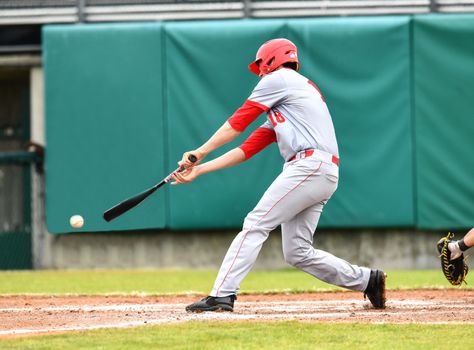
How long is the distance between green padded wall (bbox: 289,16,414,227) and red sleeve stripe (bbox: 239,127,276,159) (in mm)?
7396

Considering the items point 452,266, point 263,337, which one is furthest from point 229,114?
point 263,337

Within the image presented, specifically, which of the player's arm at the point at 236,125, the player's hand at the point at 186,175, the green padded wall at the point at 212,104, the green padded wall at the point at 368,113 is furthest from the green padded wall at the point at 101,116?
the player's arm at the point at 236,125

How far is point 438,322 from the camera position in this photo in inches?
269

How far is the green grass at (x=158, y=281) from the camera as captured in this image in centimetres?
1146

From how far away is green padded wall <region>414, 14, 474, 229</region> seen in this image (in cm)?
1516

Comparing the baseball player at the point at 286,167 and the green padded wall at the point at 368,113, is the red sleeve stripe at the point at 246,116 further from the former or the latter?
the green padded wall at the point at 368,113

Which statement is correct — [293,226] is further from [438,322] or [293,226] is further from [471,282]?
→ [471,282]

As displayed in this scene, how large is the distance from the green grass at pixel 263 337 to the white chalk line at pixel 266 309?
0.38 meters

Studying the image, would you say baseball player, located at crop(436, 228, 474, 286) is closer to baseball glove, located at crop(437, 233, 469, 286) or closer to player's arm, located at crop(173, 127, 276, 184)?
baseball glove, located at crop(437, 233, 469, 286)

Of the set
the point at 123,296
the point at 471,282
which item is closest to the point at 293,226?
the point at 123,296

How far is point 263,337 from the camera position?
6.05m

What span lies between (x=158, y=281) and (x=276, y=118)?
6.04 m

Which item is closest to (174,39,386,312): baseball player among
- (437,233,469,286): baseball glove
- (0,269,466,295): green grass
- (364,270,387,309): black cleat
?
(364,270,387,309): black cleat

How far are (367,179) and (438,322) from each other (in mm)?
8411
